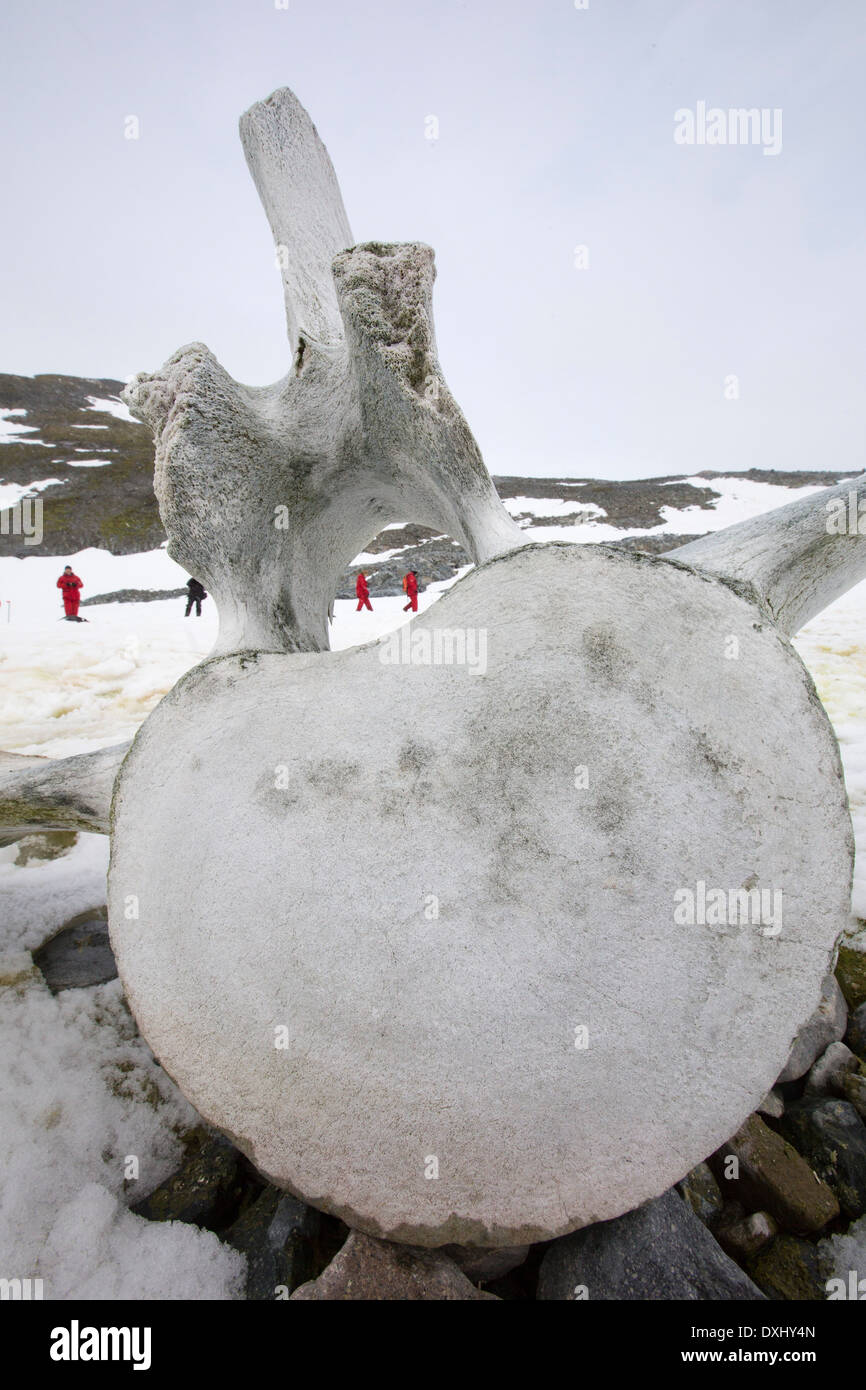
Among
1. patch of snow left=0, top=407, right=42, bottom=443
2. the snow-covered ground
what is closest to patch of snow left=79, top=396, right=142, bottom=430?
patch of snow left=0, top=407, right=42, bottom=443

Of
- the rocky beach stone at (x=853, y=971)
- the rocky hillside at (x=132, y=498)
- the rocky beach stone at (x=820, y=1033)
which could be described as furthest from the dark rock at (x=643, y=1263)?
the rocky hillside at (x=132, y=498)

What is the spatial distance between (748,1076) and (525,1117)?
0.59 meters

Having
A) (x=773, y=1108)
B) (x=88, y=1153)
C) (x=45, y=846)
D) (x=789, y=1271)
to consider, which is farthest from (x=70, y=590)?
(x=789, y=1271)

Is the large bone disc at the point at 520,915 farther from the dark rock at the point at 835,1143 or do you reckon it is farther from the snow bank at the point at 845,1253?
the dark rock at the point at 835,1143

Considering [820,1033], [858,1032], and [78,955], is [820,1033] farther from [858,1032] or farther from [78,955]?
[78,955]

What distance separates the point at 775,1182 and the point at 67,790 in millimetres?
2837

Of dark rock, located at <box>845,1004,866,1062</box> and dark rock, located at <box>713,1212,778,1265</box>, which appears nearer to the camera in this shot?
dark rock, located at <box>713,1212,778,1265</box>

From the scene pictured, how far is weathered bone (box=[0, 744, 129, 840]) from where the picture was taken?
8.49 feet

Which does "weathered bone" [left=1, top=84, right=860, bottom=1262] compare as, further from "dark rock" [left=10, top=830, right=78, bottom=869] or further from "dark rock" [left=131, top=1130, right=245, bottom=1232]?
"dark rock" [left=10, top=830, right=78, bottom=869]

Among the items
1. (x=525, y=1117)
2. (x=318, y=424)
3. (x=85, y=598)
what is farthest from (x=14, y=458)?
(x=525, y=1117)

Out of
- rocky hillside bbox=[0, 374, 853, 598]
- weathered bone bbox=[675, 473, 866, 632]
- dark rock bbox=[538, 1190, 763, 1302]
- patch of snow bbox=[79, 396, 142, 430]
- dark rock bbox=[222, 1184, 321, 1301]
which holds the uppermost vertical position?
patch of snow bbox=[79, 396, 142, 430]

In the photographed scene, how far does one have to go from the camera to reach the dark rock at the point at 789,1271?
6.18 ft

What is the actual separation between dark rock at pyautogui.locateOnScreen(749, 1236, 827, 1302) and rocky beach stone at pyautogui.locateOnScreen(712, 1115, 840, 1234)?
0.06 m

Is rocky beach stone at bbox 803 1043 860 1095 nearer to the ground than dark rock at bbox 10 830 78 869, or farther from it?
nearer to the ground
